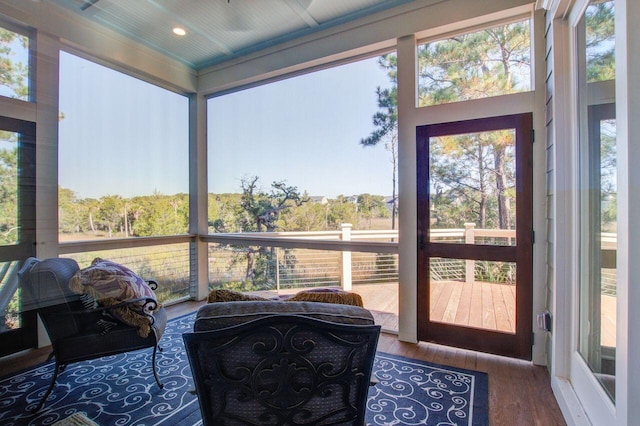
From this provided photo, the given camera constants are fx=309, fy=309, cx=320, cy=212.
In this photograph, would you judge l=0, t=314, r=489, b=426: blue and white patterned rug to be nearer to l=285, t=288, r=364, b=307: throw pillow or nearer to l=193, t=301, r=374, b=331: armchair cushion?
l=285, t=288, r=364, b=307: throw pillow

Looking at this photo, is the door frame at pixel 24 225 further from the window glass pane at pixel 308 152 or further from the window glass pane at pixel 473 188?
the window glass pane at pixel 473 188

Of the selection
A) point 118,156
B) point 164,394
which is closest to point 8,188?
point 118,156

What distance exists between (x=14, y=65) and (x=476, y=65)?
13.6 feet

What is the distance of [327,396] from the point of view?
3.84 feet

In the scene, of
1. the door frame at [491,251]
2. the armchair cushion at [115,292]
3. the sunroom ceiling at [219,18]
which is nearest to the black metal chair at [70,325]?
the armchair cushion at [115,292]

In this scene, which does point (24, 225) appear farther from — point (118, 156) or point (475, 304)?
point (475, 304)

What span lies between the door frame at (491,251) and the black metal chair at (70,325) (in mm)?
2347

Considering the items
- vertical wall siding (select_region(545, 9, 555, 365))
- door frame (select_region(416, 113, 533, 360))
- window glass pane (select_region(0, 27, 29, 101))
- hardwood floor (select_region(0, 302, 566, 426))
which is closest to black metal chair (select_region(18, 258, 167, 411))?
hardwood floor (select_region(0, 302, 566, 426))

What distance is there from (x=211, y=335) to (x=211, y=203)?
3696 mm

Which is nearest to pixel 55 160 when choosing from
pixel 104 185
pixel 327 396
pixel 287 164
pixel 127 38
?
pixel 104 185

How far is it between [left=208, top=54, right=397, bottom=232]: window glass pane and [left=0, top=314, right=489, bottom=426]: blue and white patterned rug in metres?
1.43

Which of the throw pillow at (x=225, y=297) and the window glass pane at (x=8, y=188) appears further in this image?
the window glass pane at (x=8, y=188)

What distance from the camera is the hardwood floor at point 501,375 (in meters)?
1.91

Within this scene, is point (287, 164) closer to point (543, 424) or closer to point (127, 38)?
point (127, 38)
